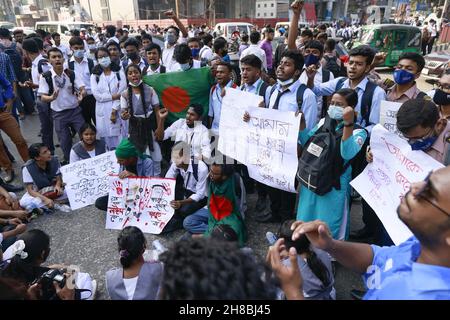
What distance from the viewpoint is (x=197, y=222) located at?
3.55 metres

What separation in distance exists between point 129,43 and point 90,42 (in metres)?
4.51

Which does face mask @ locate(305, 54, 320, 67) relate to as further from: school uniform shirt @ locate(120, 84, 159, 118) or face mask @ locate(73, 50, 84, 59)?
face mask @ locate(73, 50, 84, 59)

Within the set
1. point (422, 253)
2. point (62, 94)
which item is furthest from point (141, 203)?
point (422, 253)

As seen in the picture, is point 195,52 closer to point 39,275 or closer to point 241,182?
point 241,182

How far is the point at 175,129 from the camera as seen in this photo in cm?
431

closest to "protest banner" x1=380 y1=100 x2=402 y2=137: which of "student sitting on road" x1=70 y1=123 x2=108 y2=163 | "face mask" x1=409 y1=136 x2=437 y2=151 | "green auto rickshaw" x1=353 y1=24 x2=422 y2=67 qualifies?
"face mask" x1=409 y1=136 x2=437 y2=151

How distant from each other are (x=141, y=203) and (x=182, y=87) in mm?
1600

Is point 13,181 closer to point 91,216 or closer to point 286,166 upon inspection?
point 91,216

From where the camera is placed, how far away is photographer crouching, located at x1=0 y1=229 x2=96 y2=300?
2.12m

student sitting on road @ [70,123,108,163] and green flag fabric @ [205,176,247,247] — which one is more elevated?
student sitting on road @ [70,123,108,163]

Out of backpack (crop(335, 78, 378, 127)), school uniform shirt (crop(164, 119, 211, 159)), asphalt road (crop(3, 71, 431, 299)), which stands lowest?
asphalt road (crop(3, 71, 431, 299))

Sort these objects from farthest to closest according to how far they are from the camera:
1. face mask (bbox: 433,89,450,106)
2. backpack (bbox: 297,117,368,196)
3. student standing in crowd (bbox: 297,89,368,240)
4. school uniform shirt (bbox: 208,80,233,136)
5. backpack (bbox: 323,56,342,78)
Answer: backpack (bbox: 323,56,342,78) → school uniform shirt (bbox: 208,80,233,136) → face mask (bbox: 433,89,450,106) → backpack (bbox: 297,117,368,196) → student standing in crowd (bbox: 297,89,368,240)

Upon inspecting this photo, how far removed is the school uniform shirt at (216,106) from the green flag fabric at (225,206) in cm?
78
